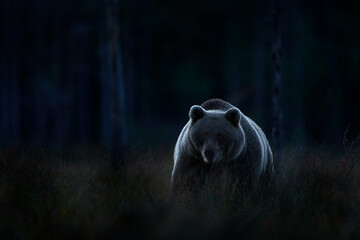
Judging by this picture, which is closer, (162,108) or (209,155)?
(209,155)

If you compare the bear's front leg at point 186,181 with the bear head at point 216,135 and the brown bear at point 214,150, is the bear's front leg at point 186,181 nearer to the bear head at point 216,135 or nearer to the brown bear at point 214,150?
the brown bear at point 214,150

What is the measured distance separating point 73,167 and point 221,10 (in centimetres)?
2494

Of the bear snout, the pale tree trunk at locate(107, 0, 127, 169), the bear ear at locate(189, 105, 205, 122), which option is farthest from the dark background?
the bear snout

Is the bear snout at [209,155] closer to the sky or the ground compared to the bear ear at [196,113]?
closer to the ground

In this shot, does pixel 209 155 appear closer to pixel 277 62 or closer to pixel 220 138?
pixel 220 138

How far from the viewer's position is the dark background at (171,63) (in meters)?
24.1

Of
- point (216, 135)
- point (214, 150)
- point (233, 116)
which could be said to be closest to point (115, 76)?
point (233, 116)

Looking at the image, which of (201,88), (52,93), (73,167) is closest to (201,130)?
(73,167)

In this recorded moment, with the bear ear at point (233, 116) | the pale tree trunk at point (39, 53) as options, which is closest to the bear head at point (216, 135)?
the bear ear at point (233, 116)

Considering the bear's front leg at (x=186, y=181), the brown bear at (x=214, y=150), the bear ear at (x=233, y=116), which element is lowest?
the bear's front leg at (x=186, y=181)

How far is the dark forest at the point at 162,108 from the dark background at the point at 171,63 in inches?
4.5

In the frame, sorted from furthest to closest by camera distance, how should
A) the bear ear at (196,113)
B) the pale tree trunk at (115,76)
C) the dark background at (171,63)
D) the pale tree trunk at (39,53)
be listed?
the pale tree trunk at (39,53)
the dark background at (171,63)
the pale tree trunk at (115,76)
the bear ear at (196,113)

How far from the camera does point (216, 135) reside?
17.5 ft

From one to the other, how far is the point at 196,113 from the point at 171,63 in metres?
27.4
